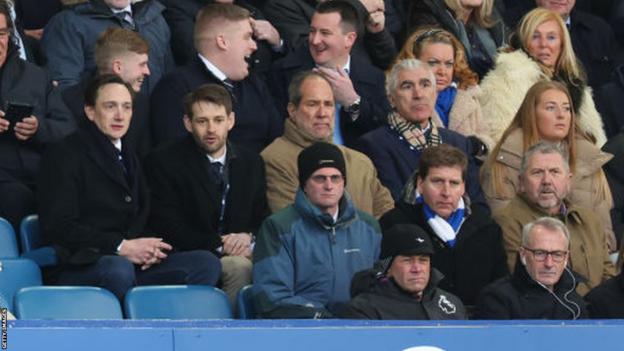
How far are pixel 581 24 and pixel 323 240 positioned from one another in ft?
16.4

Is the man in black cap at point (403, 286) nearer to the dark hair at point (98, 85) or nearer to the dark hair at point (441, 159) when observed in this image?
the dark hair at point (441, 159)

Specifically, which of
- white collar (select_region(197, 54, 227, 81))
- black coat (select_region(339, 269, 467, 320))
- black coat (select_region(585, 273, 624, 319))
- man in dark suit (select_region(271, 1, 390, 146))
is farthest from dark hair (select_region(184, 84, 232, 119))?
black coat (select_region(585, 273, 624, 319))

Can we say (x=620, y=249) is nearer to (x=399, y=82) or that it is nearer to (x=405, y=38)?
(x=399, y=82)

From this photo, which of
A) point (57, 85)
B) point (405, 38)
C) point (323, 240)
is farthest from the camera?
point (405, 38)

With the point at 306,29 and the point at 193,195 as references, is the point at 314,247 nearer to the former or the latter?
the point at 193,195

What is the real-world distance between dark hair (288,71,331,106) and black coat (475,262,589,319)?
1926 millimetres

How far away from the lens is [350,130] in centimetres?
1266

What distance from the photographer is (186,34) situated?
43.3 feet

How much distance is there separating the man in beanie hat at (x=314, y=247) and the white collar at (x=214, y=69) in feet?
5.04

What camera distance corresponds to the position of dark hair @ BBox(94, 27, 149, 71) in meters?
11.9

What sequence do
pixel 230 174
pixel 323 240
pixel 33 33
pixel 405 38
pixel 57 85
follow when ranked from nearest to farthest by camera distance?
pixel 323 240 < pixel 230 174 < pixel 57 85 < pixel 33 33 < pixel 405 38

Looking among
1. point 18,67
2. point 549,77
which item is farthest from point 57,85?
point 549,77

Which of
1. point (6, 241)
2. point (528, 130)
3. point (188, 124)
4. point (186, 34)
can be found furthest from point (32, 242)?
point (528, 130)

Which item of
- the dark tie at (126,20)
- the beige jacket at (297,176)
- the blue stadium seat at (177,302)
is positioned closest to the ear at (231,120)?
the beige jacket at (297,176)
